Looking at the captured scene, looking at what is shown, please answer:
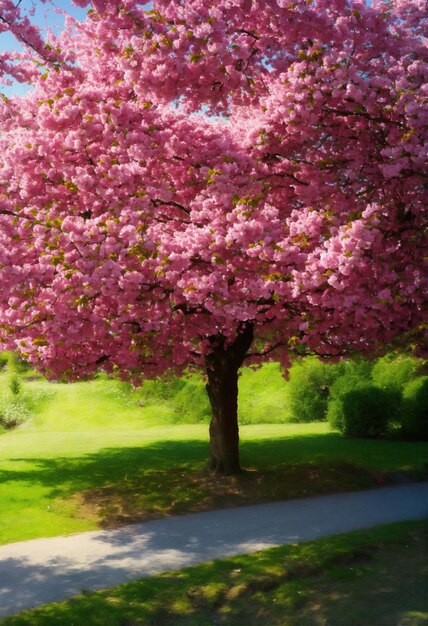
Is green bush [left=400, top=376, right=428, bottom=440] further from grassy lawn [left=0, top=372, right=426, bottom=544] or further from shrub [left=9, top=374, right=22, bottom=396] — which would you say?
shrub [left=9, top=374, right=22, bottom=396]

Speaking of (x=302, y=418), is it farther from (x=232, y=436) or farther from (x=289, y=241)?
(x=289, y=241)

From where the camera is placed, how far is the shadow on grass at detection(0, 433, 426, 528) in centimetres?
1564

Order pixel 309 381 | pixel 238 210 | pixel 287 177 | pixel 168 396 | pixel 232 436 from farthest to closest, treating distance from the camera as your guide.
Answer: pixel 168 396 < pixel 309 381 < pixel 232 436 < pixel 287 177 < pixel 238 210

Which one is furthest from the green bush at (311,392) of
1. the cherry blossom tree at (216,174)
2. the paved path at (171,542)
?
the cherry blossom tree at (216,174)

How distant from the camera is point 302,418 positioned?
110 ft

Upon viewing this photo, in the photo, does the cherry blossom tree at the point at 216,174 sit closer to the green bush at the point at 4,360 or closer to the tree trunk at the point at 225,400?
the tree trunk at the point at 225,400

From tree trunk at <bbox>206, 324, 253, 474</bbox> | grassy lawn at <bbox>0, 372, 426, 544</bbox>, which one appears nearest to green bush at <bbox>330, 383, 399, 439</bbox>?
grassy lawn at <bbox>0, 372, 426, 544</bbox>

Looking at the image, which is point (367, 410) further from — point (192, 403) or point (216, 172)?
point (216, 172)

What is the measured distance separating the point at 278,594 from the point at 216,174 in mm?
7010

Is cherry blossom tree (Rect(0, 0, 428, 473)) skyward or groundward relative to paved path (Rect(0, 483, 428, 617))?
skyward

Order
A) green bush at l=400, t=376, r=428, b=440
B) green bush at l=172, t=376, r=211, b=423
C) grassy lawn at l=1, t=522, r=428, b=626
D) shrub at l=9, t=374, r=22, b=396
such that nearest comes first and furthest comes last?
grassy lawn at l=1, t=522, r=428, b=626
green bush at l=400, t=376, r=428, b=440
green bush at l=172, t=376, r=211, b=423
shrub at l=9, t=374, r=22, b=396

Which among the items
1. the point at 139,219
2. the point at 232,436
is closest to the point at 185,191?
the point at 139,219

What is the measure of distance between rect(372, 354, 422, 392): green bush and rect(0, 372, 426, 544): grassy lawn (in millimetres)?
2329

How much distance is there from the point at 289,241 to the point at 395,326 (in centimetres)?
453
